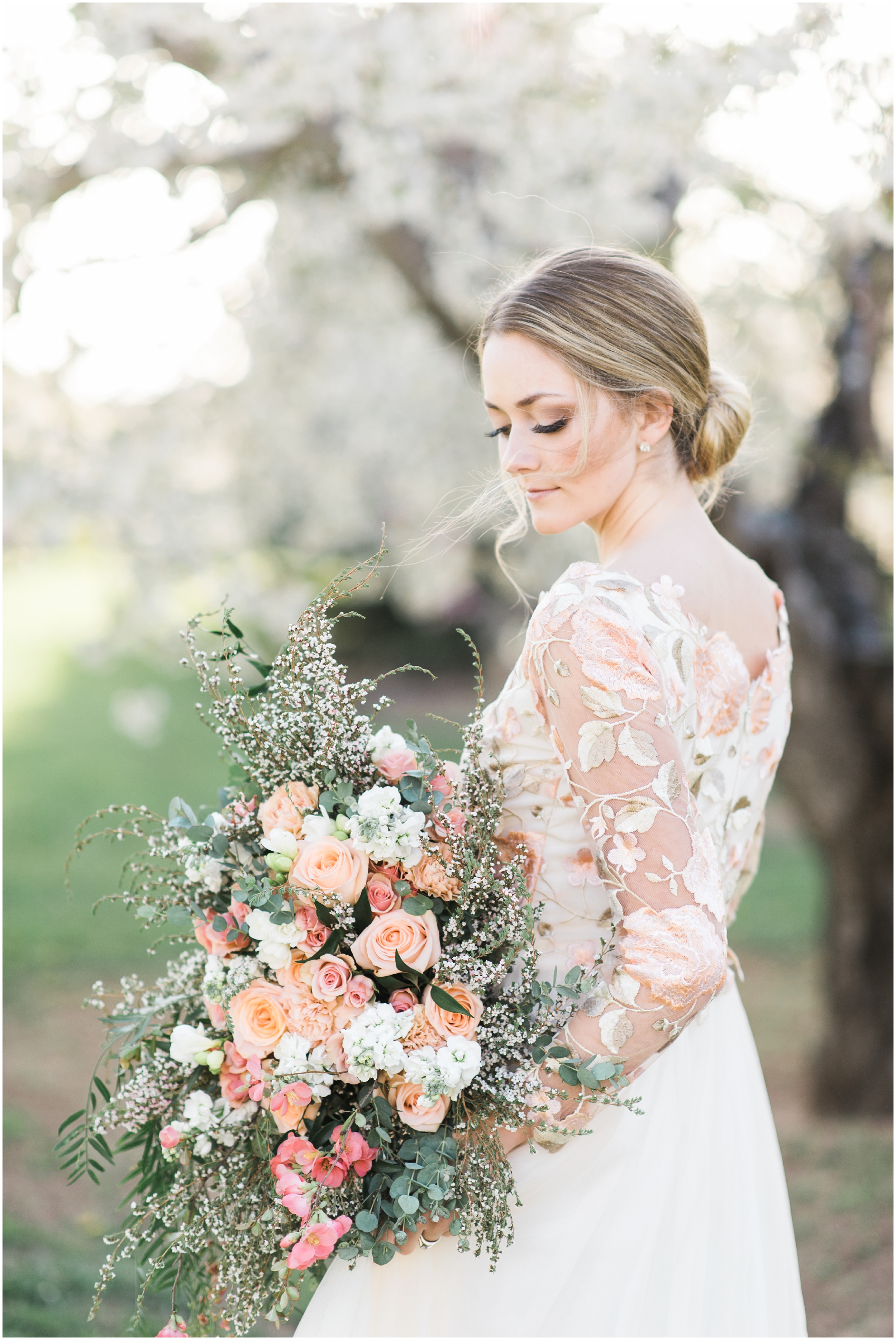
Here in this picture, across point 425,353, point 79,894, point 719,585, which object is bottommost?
point 719,585

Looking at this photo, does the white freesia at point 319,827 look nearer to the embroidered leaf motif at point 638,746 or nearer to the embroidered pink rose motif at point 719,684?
the embroidered leaf motif at point 638,746

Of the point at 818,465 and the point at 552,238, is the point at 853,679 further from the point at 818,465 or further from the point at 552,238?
the point at 552,238

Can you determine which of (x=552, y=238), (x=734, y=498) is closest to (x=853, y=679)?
(x=734, y=498)

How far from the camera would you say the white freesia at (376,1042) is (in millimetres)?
1431

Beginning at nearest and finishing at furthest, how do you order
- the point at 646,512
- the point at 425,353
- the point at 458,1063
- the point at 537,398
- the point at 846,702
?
the point at 458,1063 < the point at 537,398 < the point at 646,512 < the point at 846,702 < the point at 425,353

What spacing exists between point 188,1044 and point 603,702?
822 millimetres

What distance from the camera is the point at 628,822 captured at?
4.76ft

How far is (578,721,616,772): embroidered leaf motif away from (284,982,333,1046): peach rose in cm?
51

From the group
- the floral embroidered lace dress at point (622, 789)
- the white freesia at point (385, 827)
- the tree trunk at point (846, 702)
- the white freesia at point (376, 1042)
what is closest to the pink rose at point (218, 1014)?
the white freesia at point (376, 1042)

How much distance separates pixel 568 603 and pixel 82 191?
3305 millimetres

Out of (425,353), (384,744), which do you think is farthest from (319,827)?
(425,353)

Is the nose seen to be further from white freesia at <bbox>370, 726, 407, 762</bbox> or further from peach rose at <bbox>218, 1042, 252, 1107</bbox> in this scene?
peach rose at <bbox>218, 1042, 252, 1107</bbox>

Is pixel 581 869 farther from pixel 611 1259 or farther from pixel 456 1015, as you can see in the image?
pixel 611 1259

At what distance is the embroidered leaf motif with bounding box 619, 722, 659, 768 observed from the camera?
1442mm
